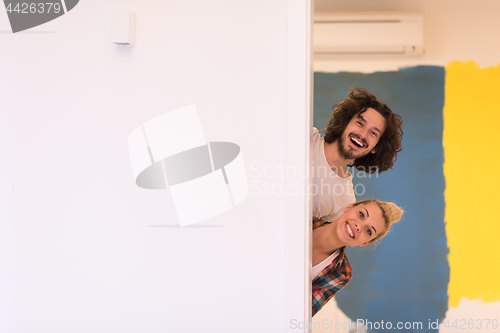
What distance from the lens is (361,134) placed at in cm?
245

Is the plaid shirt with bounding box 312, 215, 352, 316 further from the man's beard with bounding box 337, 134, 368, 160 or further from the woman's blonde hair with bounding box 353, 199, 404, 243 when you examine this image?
the man's beard with bounding box 337, 134, 368, 160

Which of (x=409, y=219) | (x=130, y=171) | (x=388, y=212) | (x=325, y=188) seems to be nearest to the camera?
(x=130, y=171)

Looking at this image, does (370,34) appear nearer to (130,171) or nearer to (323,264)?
(323,264)

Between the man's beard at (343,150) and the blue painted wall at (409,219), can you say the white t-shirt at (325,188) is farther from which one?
the blue painted wall at (409,219)

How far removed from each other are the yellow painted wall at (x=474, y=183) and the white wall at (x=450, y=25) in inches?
3.7

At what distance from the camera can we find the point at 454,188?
9.50 ft

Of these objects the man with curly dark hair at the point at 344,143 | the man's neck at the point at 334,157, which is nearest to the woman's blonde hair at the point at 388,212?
the man with curly dark hair at the point at 344,143

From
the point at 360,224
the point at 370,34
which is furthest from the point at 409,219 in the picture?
the point at 370,34

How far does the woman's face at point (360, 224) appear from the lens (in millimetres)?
2342

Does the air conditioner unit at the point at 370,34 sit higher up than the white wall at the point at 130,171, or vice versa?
the air conditioner unit at the point at 370,34

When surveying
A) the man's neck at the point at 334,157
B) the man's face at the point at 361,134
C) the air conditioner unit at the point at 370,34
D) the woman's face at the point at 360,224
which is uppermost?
the air conditioner unit at the point at 370,34

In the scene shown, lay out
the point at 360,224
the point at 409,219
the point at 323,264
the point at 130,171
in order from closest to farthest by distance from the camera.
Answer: the point at 130,171, the point at 323,264, the point at 360,224, the point at 409,219

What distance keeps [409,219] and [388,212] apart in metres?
0.33

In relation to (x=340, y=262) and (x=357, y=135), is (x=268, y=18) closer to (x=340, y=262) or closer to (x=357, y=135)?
(x=357, y=135)
